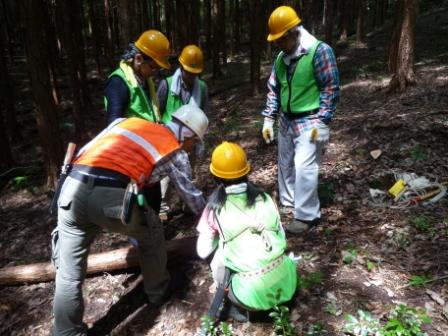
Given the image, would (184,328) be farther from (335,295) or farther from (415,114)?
(415,114)

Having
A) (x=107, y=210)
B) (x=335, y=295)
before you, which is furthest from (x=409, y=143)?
(x=107, y=210)

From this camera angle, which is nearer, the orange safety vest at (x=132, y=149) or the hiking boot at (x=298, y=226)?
the orange safety vest at (x=132, y=149)

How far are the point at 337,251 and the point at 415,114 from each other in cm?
390

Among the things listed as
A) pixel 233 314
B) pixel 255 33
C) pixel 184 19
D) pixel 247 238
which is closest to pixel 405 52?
pixel 255 33

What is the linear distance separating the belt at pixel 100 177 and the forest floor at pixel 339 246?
1.52 metres

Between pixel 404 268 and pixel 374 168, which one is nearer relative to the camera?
pixel 404 268

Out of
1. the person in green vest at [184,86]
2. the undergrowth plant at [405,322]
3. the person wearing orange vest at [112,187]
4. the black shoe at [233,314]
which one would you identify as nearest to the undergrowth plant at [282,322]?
the black shoe at [233,314]

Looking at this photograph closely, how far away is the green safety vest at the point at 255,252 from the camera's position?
291 cm

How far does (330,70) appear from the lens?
3758mm

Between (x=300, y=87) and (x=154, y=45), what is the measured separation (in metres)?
1.57

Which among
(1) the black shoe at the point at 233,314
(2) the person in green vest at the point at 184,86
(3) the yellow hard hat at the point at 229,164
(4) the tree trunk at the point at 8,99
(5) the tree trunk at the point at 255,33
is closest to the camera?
(3) the yellow hard hat at the point at 229,164

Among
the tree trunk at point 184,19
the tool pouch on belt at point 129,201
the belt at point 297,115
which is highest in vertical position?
the tree trunk at point 184,19

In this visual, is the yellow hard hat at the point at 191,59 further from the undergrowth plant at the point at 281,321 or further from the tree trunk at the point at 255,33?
the tree trunk at the point at 255,33

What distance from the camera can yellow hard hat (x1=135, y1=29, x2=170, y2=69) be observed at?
12.1ft
